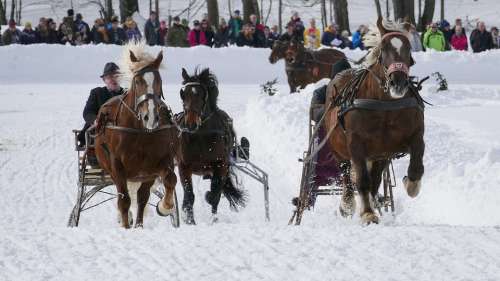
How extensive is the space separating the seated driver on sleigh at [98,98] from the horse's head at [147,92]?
1.16 m

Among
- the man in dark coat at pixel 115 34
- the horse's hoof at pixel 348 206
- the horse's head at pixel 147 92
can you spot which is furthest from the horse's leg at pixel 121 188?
the man in dark coat at pixel 115 34

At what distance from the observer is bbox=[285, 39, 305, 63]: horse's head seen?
22859 millimetres

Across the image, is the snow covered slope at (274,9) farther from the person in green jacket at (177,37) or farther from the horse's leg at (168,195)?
the horse's leg at (168,195)

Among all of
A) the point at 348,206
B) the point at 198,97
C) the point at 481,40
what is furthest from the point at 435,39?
the point at 348,206

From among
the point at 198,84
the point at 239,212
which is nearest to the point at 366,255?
the point at 198,84

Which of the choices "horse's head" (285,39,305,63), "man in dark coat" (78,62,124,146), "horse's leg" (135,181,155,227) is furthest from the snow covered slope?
"horse's leg" (135,181,155,227)

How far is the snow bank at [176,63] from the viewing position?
91.0 feet

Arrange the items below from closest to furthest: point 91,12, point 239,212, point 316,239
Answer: point 316,239 → point 239,212 → point 91,12

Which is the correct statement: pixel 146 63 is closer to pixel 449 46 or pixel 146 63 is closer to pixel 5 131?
pixel 5 131

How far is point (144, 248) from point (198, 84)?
4.48 meters

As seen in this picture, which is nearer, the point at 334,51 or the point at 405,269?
the point at 405,269

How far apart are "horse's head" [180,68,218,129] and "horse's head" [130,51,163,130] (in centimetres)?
119

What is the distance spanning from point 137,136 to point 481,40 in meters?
22.0

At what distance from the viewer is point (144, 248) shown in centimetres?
683
